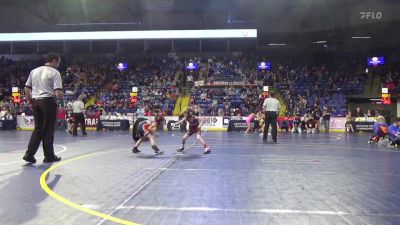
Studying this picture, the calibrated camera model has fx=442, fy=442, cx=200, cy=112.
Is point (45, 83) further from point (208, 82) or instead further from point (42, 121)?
point (208, 82)

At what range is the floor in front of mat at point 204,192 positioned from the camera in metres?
4.31

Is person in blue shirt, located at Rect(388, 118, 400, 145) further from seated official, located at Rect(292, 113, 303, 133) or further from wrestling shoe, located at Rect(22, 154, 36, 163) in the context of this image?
wrestling shoe, located at Rect(22, 154, 36, 163)

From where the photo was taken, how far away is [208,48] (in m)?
40.1

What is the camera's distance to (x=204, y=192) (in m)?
5.54

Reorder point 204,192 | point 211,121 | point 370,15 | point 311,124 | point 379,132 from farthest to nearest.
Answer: point 211,121 → point 370,15 → point 311,124 → point 379,132 → point 204,192

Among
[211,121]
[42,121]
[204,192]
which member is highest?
[42,121]

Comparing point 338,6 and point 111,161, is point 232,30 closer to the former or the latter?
point 338,6

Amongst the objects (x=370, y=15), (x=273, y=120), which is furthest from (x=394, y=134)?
(x=370, y=15)

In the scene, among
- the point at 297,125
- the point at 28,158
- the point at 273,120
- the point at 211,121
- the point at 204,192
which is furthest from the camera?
the point at 211,121

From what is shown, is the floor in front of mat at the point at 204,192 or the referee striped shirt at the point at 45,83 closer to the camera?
the floor in front of mat at the point at 204,192

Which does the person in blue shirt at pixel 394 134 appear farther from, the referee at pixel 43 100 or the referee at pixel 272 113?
the referee at pixel 43 100

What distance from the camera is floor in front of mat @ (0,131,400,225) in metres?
4.31

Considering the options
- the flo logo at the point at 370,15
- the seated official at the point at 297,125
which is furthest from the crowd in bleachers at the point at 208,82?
the flo logo at the point at 370,15

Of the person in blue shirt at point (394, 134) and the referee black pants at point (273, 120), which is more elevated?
the referee black pants at point (273, 120)
